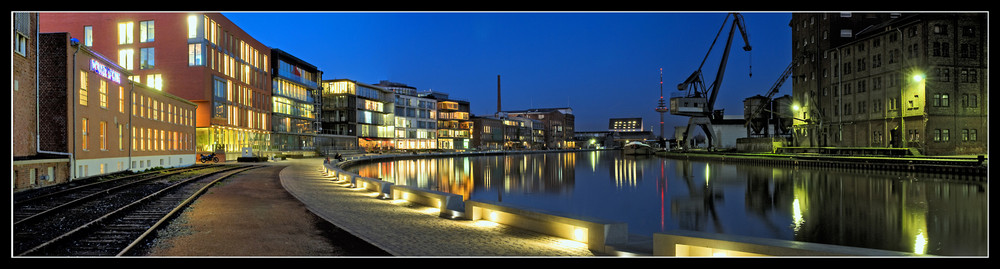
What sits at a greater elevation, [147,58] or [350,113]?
[147,58]

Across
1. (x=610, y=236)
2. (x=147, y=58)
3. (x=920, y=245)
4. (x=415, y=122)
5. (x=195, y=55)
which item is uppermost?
(x=195, y=55)

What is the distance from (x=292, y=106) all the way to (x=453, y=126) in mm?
69988

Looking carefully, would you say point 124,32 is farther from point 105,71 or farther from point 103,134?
point 103,134

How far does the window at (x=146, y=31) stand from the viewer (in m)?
66.5

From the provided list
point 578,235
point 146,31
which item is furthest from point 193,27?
point 578,235

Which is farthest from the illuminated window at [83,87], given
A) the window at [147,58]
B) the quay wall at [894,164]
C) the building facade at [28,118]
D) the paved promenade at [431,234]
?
the quay wall at [894,164]

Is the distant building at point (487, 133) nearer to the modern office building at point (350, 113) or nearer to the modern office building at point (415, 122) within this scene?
the modern office building at point (415, 122)

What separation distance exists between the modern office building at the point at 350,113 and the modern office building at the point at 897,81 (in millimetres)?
81445

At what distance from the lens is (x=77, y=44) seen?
29.7 metres

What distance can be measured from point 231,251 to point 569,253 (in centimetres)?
659

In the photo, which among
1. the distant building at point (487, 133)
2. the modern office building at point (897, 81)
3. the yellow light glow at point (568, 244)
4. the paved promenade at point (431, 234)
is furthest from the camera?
the distant building at point (487, 133)

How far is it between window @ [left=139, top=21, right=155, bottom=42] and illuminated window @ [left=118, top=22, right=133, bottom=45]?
107 cm

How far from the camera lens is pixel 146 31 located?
66.8 m

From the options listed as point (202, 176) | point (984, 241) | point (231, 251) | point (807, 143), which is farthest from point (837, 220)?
point (807, 143)
